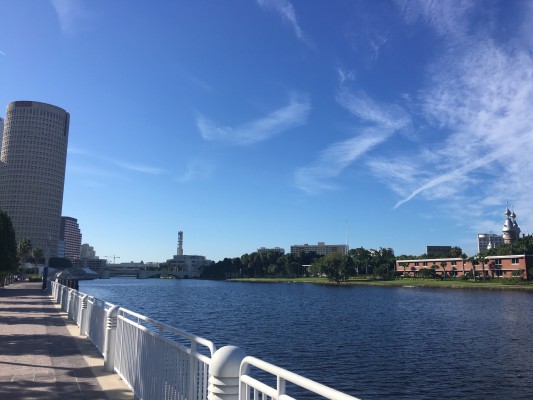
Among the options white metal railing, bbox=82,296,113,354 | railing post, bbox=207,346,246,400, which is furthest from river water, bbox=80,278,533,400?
railing post, bbox=207,346,246,400

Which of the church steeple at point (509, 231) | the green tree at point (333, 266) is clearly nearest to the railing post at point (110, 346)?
the green tree at point (333, 266)

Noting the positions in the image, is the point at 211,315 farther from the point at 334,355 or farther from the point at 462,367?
the point at 462,367

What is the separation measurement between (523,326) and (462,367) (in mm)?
21679

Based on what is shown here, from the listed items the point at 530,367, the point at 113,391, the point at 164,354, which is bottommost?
the point at 530,367

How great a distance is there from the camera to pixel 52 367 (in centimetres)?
1034

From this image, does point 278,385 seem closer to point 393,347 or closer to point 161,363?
point 161,363

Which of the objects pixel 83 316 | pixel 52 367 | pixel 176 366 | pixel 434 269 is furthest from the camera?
pixel 434 269

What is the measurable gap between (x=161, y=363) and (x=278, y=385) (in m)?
3.66

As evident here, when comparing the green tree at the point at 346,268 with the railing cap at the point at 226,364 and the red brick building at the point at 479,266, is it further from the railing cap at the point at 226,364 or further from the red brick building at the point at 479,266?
the railing cap at the point at 226,364

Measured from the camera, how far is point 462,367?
24344 mm

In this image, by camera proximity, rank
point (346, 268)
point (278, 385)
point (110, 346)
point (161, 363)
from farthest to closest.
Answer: point (346, 268)
point (110, 346)
point (161, 363)
point (278, 385)

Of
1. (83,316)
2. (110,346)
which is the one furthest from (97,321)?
(83,316)

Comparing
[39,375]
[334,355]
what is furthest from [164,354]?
[334,355]

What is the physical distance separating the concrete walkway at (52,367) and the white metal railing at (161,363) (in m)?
0.56
